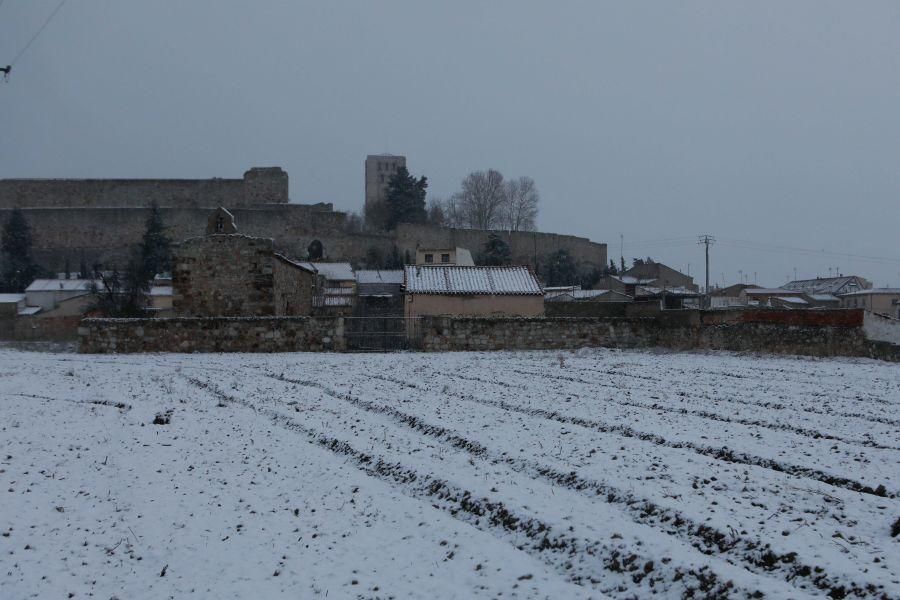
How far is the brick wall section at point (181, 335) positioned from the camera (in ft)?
60.1

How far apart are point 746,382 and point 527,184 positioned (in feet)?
237

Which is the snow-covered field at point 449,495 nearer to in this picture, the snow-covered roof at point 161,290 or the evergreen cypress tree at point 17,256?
the snow-covered roof at point 161,290

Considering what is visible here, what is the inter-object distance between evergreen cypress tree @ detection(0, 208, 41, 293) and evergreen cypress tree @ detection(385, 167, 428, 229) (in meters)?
30.0

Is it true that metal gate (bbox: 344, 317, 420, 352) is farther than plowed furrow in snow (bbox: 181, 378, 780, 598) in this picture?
Yes

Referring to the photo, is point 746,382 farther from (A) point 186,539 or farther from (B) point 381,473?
(A) point 186,539

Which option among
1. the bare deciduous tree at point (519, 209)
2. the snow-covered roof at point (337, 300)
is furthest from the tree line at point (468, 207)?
the snow-covered roof at point (337, 300)

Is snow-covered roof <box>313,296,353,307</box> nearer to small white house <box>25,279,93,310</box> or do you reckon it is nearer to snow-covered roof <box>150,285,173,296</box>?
snow-covered roof <box>150,285,173,296</box>

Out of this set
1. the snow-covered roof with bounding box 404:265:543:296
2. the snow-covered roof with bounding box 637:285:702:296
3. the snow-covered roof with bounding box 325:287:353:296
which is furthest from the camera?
the snow-covered roof with bounding box 325:287:353:296

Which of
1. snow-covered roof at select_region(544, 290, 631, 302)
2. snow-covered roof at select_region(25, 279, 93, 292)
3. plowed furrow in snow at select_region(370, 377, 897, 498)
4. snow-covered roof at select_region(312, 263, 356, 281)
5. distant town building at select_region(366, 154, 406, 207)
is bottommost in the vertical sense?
plowed furrow in snow at select_region(370, 377, 897, 498)

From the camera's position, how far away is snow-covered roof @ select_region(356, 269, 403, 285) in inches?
1932

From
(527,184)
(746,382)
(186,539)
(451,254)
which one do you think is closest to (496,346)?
(746,382)

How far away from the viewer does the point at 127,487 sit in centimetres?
648

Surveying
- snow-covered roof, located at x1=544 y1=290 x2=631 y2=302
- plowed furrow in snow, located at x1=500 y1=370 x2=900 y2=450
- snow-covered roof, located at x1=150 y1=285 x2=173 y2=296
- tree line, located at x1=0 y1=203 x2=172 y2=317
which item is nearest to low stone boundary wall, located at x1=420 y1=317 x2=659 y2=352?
plowed furrow in snow, located at x1=500 y1=370 x2=900 y2=450

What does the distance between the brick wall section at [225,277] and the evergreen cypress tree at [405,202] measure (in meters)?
50.8
